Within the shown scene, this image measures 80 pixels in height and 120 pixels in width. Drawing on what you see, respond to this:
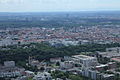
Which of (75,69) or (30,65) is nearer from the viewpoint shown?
(75,69)

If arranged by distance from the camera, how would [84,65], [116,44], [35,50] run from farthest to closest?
[116,44] → [35,50] → [84,65]

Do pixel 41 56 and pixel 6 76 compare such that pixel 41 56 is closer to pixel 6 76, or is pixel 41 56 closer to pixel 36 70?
pixel 36 70

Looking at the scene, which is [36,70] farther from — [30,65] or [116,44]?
[116,44]

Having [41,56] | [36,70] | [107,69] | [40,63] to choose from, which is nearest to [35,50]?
[41,56]

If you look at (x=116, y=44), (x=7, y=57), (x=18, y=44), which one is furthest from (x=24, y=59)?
(x=116, y=44)

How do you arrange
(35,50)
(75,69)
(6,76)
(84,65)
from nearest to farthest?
(6,76) < (75,69) < (84,65) < (35,50)

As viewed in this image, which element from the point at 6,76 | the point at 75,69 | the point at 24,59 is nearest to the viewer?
the point at 6,76

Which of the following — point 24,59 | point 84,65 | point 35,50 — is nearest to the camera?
point 84,65

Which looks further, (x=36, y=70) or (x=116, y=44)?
(x=116, y=44)
